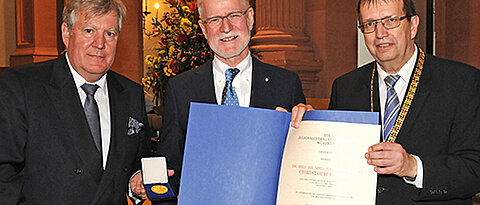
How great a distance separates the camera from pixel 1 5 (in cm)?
1251

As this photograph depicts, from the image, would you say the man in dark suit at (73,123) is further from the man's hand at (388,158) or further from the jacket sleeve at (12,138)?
the man's hand at (388,158)

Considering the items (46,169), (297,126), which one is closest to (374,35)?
Result: (297,126)

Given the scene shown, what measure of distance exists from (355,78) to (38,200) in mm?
1574

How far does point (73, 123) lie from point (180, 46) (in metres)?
2.26

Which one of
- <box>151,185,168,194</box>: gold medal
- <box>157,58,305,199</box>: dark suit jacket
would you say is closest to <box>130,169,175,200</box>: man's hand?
<box>157,58,305,199</box>: dark suit jacket

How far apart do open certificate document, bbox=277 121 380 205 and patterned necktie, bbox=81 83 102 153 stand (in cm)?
98

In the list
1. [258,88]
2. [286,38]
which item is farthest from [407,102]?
[286,38]

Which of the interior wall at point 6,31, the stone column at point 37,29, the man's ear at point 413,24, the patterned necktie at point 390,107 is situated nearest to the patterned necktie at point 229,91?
the patterned necktie at point 390,107

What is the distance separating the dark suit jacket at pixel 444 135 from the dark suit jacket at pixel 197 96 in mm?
602

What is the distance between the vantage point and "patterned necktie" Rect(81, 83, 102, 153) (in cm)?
238

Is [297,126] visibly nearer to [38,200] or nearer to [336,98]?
[336,98]

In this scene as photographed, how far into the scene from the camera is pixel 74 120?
2.33 metres

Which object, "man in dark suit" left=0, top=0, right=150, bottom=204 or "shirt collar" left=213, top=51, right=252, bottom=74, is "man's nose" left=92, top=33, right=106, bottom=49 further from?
"shirt collar" left=213, top=51, right=252, bottom=74

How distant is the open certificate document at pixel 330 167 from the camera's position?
1.76m
